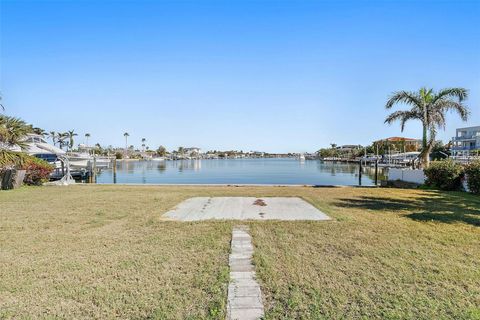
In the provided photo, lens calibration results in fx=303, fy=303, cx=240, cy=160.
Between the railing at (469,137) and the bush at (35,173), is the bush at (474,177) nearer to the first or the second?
the bush at (35,173)

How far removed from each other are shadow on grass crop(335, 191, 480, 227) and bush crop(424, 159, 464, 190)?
332 cm

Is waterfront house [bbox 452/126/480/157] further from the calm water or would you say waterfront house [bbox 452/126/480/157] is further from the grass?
the grass

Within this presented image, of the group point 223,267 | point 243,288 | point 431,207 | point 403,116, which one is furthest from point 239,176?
point 243,288

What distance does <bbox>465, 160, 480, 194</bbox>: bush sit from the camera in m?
11.5

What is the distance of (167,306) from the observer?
2826 mm

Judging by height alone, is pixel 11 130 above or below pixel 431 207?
above

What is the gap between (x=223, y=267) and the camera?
3.79 m

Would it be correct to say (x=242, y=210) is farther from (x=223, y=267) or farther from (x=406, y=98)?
(x=406, y=98)

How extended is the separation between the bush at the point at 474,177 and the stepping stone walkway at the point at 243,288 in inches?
442

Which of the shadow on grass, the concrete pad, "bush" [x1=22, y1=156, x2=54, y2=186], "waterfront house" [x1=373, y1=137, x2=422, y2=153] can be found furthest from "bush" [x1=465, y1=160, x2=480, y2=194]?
"waterfront house" [x1=373, y1=137, x2=422, y2=153]

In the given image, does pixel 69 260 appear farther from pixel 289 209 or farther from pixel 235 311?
pixel 289 209

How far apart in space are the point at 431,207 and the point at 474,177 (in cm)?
504

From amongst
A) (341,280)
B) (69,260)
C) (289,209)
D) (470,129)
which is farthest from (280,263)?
(470,129)

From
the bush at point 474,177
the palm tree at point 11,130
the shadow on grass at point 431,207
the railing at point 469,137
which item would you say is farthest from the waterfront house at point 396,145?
the palm tree at point 11,130
